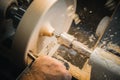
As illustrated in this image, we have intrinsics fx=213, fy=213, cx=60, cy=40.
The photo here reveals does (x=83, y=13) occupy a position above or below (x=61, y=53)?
above

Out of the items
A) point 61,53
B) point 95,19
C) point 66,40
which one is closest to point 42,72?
point 66,40

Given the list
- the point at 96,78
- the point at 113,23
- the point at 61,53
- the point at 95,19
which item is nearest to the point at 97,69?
the point at 96,78

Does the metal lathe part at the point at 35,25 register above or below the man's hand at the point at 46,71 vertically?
above

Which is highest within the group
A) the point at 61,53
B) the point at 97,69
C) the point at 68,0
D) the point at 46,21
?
the point at 68,0

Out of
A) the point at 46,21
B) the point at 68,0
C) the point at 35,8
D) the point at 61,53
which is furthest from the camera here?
the point at 61,53

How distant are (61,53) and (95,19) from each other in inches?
14.6

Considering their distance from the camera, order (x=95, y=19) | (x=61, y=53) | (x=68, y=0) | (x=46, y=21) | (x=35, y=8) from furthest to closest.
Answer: (x=95, y=19)
(x=61, y=53)
(x=68, y=0)
(x=46, y=21)
(x=35, y=8)

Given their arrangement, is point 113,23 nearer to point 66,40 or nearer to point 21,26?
point 66,40

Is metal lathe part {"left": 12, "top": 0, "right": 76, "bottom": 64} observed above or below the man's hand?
above

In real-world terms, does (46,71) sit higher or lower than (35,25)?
lower

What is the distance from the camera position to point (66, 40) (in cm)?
96

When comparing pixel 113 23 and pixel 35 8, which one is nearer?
pixel 35 8

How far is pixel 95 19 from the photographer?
1.49 metres

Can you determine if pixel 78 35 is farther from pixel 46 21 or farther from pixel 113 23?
pixel 46 21
